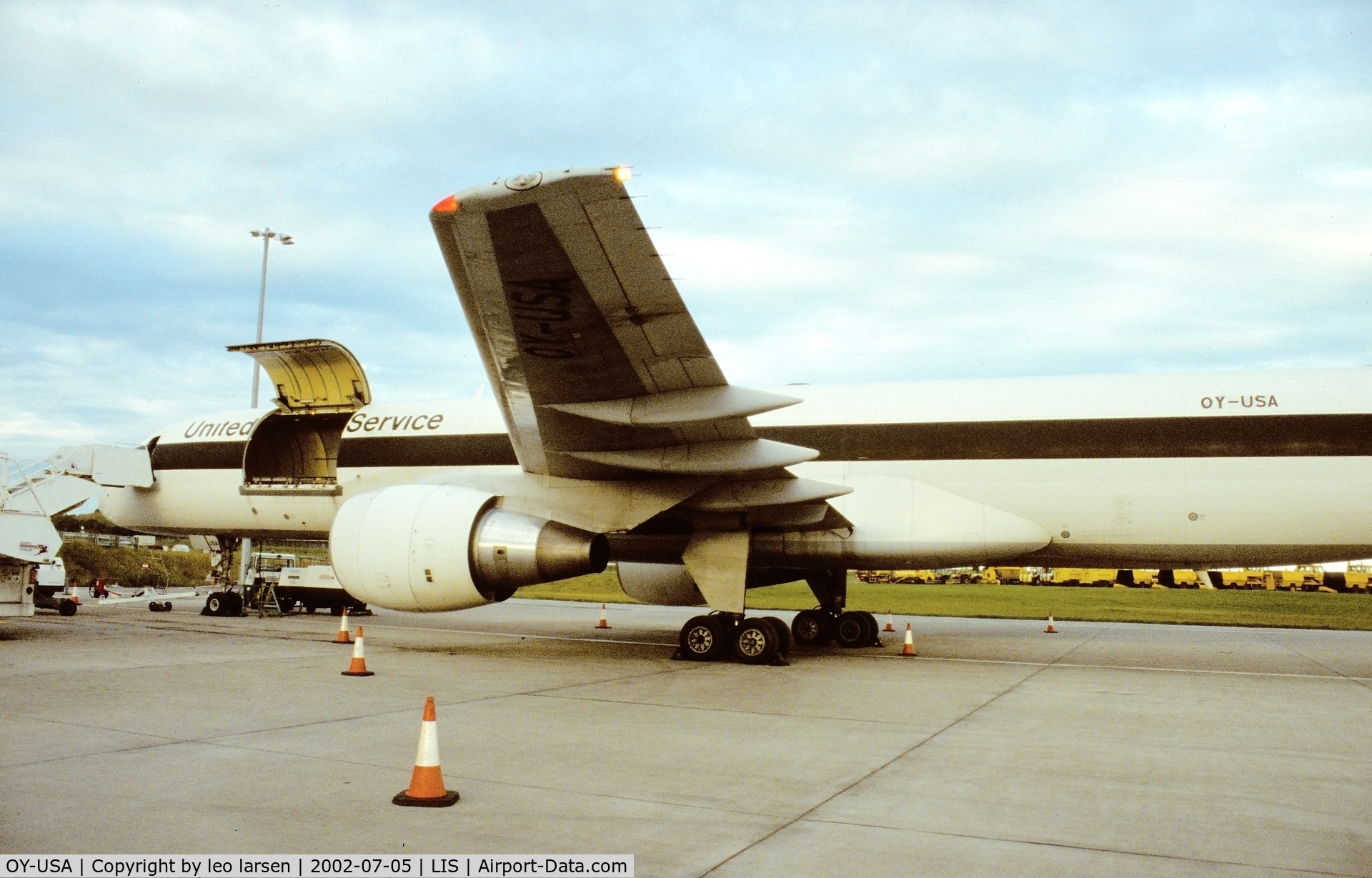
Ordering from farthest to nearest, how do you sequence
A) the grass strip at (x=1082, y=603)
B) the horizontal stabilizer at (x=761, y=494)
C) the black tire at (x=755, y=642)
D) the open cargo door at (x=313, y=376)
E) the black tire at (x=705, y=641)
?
the grass strip at (x=1082, y=603) < the open cargo door at (x=313, y=376) < the black tire at (x=705, y=641) < the black tire at (x=755, y=642) < the horizontal stabilizer at (x=761, y=494)

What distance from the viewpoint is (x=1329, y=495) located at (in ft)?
37.5

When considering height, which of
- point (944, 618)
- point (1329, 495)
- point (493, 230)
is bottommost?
point (944, 618)

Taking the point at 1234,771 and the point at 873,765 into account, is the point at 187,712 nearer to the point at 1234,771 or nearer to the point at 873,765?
the point at 873,765

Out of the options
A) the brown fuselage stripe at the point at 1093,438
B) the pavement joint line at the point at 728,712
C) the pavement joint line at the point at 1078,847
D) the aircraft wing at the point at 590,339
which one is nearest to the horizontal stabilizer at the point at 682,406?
the aircraft wing at the point at 590,339

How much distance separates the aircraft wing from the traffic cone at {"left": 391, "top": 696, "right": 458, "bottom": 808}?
169 inches

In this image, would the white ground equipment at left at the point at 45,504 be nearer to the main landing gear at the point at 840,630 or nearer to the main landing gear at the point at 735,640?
the main landing gear at the point at 735,640

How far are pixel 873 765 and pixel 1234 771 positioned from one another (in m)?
2.35

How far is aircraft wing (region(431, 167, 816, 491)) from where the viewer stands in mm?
7848

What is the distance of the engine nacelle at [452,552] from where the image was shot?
10.9 metres

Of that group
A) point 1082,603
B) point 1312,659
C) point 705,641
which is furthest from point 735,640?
point 1082,603

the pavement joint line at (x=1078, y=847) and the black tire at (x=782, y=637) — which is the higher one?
the black tire at (x=782, y=637)

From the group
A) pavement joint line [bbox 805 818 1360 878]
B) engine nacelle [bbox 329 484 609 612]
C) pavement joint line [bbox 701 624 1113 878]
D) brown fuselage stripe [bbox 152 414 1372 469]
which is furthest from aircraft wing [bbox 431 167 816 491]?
pavement joint line [bbox 805 818 1360 878]

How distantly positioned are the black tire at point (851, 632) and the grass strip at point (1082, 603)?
234 inches

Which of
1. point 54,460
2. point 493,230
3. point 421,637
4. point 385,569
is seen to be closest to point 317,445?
point 54,460
